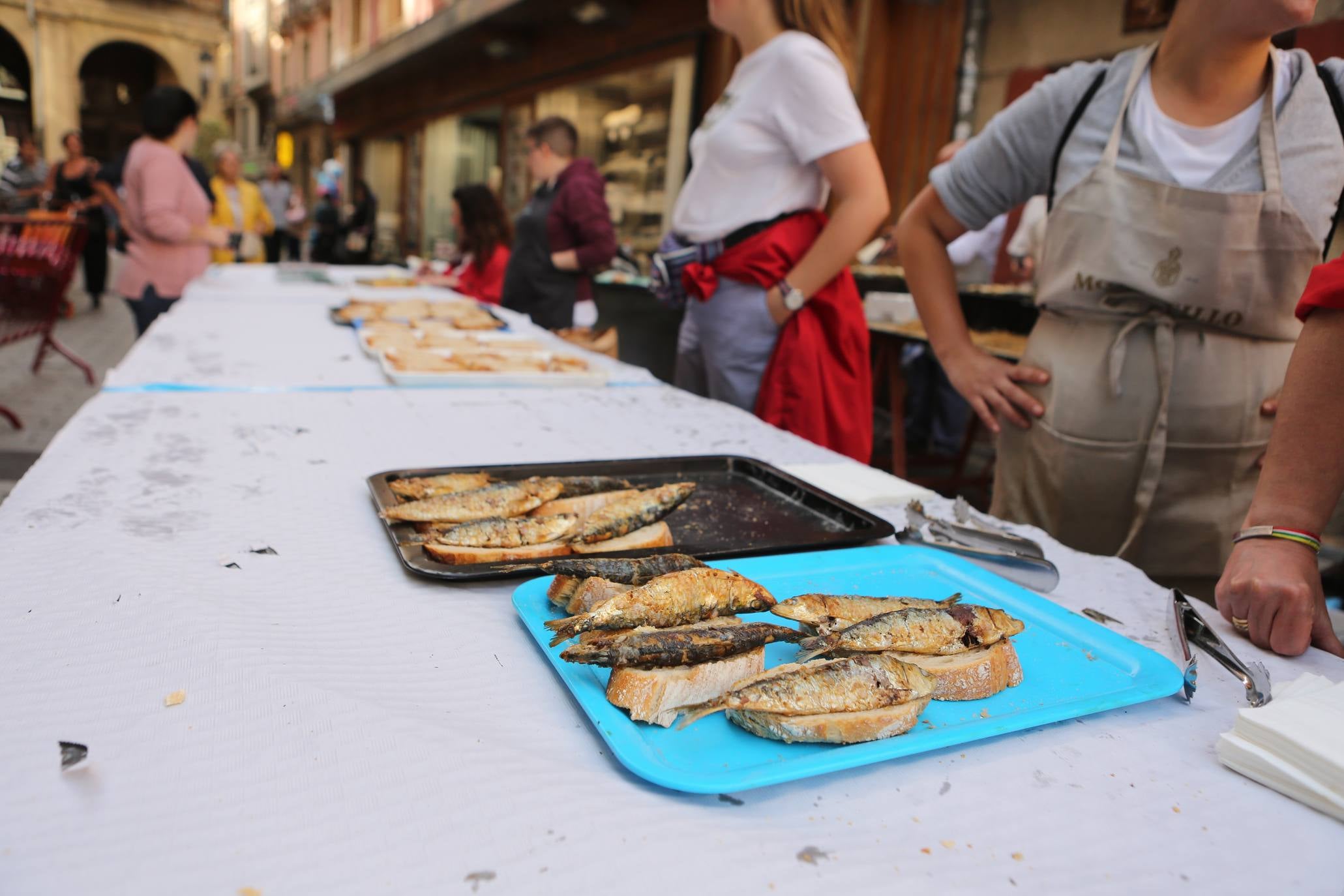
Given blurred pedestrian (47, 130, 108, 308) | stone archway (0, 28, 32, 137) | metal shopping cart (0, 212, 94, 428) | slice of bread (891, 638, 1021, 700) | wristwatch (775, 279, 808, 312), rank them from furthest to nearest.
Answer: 1. blurred pedestrian (47, 130, 108, 308)
2. metal shopping cart (0, 212, 94, 428)
3. stone archway (0, 28, 32, 137)
4. wristwatch (775, 279, 808, 312)
5. slice of bread (891, 638, 1021, 700)

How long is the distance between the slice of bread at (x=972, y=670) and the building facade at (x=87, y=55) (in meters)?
4.97

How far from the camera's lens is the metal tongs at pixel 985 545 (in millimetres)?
1214

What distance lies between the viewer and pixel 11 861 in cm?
59

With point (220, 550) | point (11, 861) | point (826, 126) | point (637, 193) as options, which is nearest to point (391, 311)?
point (826, 126)

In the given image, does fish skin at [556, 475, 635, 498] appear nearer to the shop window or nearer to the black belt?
the black belt

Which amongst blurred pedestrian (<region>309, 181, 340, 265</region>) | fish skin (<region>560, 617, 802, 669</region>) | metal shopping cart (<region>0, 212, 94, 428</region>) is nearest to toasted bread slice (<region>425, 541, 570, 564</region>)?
fish skin (<region>560, 617, 802, 669</region>)

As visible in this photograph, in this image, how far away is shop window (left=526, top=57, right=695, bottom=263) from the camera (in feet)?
28.6

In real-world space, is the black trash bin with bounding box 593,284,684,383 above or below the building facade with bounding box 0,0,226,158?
below

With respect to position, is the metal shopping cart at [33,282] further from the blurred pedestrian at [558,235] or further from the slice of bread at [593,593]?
the slice of bread at [593,593]

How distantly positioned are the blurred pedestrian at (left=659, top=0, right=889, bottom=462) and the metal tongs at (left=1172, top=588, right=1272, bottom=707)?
5.26 feet

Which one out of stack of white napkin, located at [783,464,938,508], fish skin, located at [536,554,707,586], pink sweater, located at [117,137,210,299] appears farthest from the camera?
pink sweater, located at [117,137,210,299]

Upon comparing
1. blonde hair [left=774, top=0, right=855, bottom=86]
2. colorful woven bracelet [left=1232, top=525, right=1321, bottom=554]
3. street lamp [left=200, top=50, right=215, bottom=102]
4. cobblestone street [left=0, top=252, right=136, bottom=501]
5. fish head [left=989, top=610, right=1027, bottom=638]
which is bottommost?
cobblestone street [left=0, top=252, right=136, bottom=501]

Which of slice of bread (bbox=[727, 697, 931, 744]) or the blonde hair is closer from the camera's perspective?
slice of bread (bbox=[727, 697, 931, 744])

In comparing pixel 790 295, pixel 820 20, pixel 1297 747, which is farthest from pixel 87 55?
pixel 1297 747
